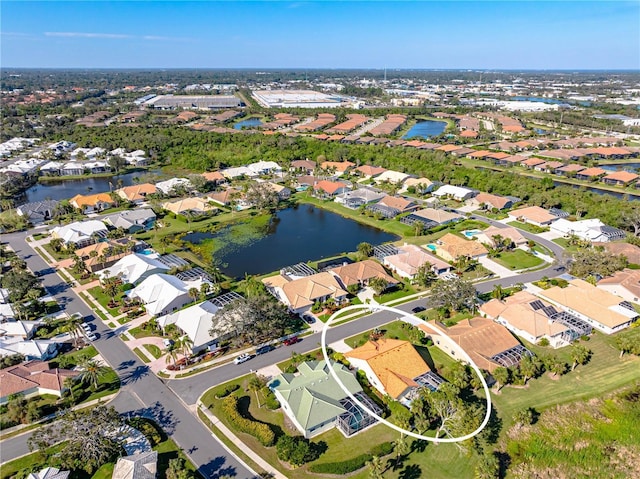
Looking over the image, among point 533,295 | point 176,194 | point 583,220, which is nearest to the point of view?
point 533,295

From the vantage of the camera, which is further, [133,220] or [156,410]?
[133,220]

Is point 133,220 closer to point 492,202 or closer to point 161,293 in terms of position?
point 161,293

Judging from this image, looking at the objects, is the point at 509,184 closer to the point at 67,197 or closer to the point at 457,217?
the point at 457,217

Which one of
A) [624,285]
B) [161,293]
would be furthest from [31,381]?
[624,285]

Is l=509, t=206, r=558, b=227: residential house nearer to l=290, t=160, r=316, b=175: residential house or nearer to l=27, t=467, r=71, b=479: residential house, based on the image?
l=290, t=160, r=316, b=175: residential house

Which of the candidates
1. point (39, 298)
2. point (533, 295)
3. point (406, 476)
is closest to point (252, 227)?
point (39, 298)
